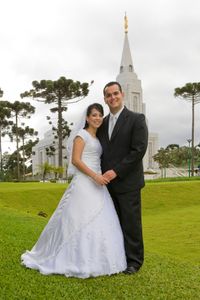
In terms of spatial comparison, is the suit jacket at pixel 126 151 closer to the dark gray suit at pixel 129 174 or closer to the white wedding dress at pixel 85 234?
the dark gray suit at pixel 129 174

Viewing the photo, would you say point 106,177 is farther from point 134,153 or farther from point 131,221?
point 131,221

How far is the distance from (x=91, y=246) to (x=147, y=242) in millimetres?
4740

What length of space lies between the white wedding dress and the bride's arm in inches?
2.2

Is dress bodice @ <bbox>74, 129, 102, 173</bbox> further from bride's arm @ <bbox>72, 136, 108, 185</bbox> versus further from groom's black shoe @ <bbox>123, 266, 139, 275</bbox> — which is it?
groom's black shoe @ <bbox>123, 266, 139, 275</bbox>

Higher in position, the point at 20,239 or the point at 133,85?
the point at 133,85

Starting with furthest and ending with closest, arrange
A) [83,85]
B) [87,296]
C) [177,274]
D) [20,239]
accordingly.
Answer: [83,85] < [20,239] < [177,274] < [87,296]

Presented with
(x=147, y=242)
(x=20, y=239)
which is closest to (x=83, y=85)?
(x=147, y=242)

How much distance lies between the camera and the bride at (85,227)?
3775mm

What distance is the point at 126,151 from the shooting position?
396 centimetres

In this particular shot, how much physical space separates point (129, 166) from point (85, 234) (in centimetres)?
77

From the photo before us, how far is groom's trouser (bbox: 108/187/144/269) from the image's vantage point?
12.9 feet

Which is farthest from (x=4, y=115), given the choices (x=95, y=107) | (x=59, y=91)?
(x=95, y=107)

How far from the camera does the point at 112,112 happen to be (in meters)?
A: 4.07

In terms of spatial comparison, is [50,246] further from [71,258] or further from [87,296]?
[87,296]
